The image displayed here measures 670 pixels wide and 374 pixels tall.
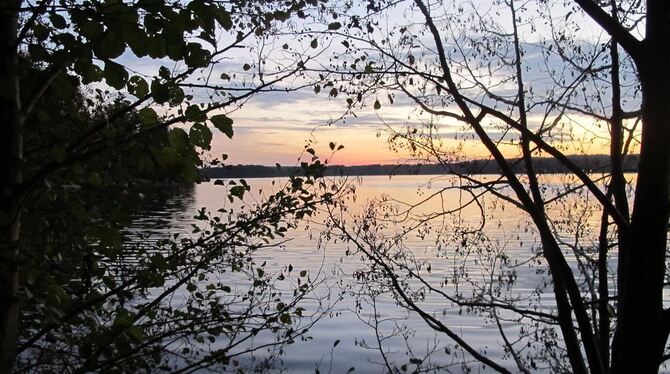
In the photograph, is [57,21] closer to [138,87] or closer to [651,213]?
[138,87]

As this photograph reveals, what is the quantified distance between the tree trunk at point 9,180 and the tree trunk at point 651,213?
2.03 m

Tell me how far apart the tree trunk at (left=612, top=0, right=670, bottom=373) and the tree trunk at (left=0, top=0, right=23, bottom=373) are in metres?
2.03

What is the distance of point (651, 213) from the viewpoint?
2.23m

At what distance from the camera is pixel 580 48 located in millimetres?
5328

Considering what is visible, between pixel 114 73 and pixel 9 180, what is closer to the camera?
pixel 114 73

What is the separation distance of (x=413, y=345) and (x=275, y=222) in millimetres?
9703

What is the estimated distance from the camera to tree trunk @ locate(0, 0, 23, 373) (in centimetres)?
211

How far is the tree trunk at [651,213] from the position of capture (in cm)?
219

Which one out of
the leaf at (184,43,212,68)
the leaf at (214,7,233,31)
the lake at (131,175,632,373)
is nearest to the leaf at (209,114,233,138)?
the leaf at (184,43,212,68)

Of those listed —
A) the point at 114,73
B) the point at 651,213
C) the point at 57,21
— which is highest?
the point at 57,21

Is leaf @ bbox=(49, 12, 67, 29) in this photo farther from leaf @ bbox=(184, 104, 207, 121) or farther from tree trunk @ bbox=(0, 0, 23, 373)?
leaf @ bbox=(184, 104, 207, 121)

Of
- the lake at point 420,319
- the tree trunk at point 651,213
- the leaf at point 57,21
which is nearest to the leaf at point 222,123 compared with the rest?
the leaf at point 57,21

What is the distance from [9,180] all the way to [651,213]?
2.11 meters

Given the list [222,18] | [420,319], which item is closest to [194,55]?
[222,18]
